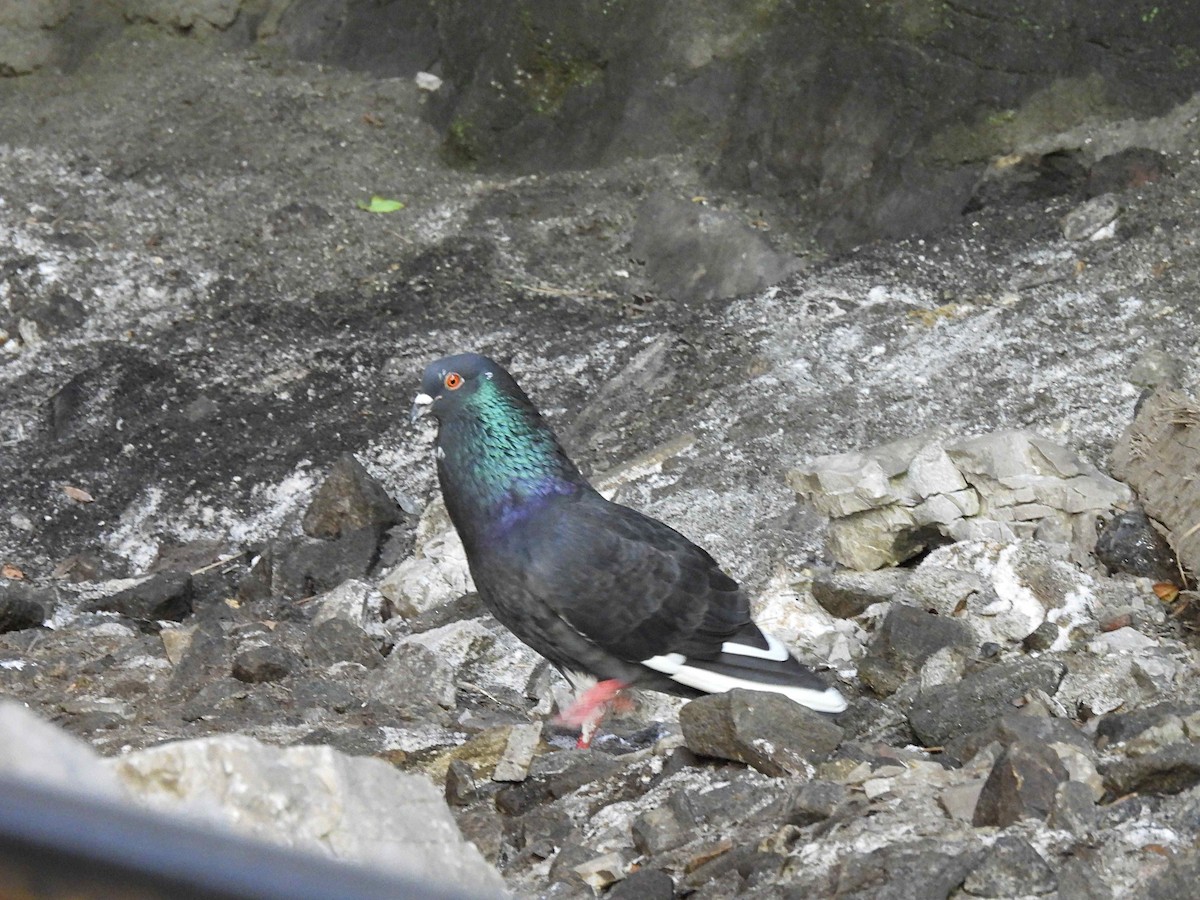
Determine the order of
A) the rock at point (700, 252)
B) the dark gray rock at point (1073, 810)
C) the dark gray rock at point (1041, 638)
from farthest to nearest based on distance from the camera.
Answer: the rock at point (700, 252)
the dark gray rock at point (1041, 638)
the dark gray rock at point (1073, 810)

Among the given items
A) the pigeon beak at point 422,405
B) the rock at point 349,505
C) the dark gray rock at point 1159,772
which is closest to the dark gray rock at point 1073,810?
the dark gray rock at point 1159,772

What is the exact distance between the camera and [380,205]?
8.38 metres

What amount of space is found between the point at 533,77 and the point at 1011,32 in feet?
9.25

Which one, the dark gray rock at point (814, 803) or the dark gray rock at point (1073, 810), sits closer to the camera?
the dark gray rock at point (1073, 810)

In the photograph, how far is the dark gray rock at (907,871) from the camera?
257 cm

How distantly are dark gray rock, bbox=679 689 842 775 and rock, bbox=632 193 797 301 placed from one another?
3.72m

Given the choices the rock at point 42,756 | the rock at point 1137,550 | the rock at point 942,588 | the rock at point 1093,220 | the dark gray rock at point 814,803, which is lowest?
the rock at point 942,588

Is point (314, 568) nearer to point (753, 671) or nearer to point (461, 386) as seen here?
point (461, 386)

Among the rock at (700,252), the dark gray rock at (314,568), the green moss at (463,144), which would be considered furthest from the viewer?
the green moss at (463,144)

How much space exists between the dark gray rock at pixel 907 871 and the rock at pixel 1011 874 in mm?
23

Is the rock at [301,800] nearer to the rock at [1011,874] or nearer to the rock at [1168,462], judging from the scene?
the rock at [1011,874]

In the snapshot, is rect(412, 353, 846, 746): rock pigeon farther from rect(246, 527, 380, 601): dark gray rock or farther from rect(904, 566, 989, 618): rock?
rect(246, 527, 380, 601): dark gray rock

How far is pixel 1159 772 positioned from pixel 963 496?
202cm

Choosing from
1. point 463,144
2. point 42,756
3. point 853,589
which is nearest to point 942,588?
point 853,589
